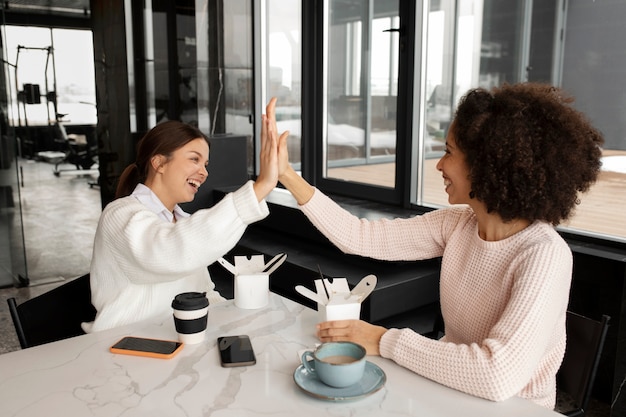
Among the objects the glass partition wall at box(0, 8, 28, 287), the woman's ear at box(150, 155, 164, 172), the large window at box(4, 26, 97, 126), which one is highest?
the large window at box(4, 26, 97, 126)

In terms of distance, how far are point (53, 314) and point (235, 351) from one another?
625 millimetres

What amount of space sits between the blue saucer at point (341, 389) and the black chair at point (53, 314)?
30.3 inches

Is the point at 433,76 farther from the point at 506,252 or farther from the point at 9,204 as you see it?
the point at 9,204

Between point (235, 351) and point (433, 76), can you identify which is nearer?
point (235, 351)

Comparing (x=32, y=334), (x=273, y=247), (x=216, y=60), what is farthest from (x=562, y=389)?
(x=216, y=60)

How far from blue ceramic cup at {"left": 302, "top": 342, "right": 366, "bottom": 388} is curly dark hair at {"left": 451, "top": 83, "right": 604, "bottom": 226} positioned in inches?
19.6

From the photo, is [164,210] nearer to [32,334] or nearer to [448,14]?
[32,334]

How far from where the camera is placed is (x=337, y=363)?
1206mm

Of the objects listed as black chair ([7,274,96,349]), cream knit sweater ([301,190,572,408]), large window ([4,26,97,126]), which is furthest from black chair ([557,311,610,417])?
large window ([4,26,97,126])

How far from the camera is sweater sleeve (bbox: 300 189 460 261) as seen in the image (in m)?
1.75

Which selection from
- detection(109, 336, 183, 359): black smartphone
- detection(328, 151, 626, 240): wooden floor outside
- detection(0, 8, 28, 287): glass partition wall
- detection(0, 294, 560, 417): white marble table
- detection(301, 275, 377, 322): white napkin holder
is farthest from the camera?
detection(0, 8, 28, 287): glass partition wall

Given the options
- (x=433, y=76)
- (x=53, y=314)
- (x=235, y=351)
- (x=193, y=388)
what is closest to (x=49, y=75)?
(x=433, y=76)

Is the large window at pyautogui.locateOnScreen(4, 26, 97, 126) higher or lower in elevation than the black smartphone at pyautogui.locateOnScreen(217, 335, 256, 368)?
higher

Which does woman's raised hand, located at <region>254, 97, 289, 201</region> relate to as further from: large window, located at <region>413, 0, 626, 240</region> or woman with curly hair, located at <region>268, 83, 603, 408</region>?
large window, located at <region>413, 0, 626, 240</region>
